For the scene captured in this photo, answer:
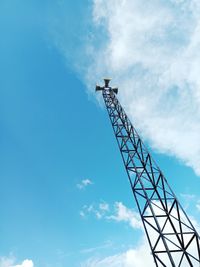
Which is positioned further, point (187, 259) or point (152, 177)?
point (152, 177)

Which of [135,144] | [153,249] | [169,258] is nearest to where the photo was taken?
[169,258]

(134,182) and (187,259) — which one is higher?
(134,182)

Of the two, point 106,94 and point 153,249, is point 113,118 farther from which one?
point 153,249

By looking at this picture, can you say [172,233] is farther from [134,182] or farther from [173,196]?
[134,182]

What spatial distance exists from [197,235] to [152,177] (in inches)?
187

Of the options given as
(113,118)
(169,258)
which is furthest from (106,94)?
(169,258)

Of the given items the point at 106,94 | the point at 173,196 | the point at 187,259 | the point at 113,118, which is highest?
the point at 106,94

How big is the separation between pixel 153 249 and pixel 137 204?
123 inches

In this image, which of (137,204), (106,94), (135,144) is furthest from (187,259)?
(106,94)

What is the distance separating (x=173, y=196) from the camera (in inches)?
620

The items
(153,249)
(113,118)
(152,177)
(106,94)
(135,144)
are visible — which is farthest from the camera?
(106,94)

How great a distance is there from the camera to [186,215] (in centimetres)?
1466

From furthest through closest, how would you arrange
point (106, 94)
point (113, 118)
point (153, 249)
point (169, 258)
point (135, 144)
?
1. point (106, 94)
2. point (113, 118)
3. point (135, 144)
4. point (153, 249)
5. point (169, 258)

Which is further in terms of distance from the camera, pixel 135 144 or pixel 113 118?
pixel 113 118
